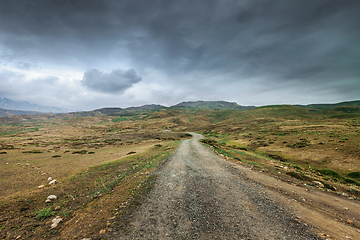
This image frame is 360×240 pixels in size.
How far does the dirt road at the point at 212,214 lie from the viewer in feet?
21.7

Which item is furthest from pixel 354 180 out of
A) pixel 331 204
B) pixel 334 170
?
pixel 331 204

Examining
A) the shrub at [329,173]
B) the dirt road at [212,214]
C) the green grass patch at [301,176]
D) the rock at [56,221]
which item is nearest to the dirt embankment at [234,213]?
the dirt road at [212,214]

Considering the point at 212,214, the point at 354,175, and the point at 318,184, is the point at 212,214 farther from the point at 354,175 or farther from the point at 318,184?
the point at 354,175

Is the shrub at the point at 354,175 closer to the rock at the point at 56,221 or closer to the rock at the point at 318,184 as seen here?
the rock at the point at 318,184

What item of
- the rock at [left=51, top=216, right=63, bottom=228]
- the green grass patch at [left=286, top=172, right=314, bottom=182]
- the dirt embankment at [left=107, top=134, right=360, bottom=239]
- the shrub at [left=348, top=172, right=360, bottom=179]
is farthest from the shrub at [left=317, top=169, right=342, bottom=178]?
the rock at [left=51, top=216, right=63, bottom=228]

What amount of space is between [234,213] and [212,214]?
4.82 ft

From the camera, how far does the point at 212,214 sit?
812 centimetres

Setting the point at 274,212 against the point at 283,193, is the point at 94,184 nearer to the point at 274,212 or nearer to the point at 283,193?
the point at 274,212

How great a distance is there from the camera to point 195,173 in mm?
15227

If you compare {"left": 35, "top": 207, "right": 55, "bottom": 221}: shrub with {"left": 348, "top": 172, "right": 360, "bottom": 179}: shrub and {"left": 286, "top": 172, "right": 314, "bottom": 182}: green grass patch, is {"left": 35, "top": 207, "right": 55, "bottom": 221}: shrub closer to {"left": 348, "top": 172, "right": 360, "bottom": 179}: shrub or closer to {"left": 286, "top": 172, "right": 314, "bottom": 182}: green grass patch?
{"left": 286, "top": 172, "right": 314, "bottom": 182}: green grass patch

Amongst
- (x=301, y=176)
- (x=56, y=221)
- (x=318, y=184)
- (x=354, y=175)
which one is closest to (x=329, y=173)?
(x=354, y=175)

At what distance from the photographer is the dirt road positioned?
6.61m

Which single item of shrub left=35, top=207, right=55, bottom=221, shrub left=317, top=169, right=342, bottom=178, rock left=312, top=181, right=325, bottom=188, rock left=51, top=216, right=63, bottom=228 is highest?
rock left=51, top=216, right=63, bottom=228

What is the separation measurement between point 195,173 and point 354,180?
2076 centimetres
